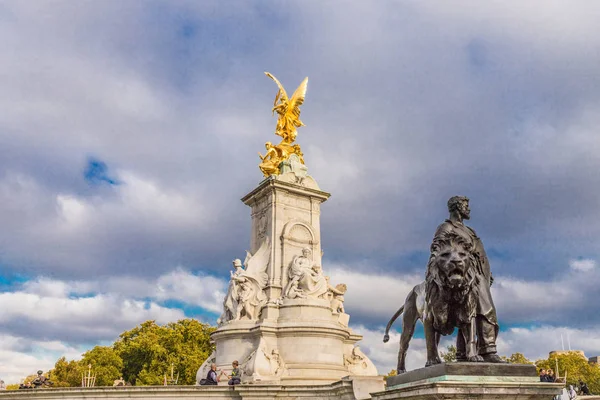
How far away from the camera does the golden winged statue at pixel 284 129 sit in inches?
1131

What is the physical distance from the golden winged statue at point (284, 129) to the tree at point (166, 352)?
25566mm

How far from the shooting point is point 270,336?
23078 millimetres

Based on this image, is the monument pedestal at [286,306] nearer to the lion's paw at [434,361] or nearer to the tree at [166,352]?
the lion's paw at [434,361]

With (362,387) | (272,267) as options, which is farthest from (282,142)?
(362,387)

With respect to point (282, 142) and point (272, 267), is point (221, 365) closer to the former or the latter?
point (272, 267)

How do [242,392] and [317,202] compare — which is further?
[317,202]

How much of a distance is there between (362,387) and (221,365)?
10.6 meters

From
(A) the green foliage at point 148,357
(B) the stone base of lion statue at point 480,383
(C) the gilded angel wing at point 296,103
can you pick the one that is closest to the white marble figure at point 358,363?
(C) the gilded angel wing at point 296,103

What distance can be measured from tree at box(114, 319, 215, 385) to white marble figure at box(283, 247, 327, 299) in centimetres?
2647

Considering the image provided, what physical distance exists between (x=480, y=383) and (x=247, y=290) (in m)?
19.0

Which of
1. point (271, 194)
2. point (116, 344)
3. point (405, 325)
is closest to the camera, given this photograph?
point (405, 325)

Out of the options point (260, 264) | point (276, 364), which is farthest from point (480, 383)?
point (260, 264)

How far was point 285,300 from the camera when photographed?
2406cm

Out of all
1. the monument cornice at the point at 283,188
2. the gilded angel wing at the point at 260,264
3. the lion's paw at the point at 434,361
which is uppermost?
the monument cornice at the point at 283,188
